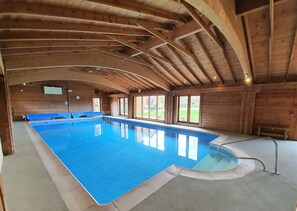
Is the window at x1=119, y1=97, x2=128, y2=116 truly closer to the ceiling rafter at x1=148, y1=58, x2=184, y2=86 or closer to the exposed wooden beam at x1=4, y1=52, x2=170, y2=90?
the ceiling rafter at x1=148, y1=58, x2=184, y2=86

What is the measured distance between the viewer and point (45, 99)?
1098 centimetres

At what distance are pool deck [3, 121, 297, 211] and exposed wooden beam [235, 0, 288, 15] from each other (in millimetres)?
3050

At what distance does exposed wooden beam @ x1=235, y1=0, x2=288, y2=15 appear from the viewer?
2262 mm

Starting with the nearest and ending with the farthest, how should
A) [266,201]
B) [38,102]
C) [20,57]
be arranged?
[266,201] < [20,57] < [38,102]

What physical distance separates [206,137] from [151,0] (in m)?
5.80

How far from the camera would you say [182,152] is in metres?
4.70

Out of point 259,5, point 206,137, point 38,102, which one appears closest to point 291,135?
point 206,137

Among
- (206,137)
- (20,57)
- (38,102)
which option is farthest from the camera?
(38,102)

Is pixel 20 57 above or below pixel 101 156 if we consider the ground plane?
above

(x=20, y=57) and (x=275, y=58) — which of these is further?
(x=275, y=58)

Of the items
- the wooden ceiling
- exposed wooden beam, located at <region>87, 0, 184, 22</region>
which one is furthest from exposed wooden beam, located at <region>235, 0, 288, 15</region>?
exposed wooden beam, located at <region>87, 0, 184, 22</region>

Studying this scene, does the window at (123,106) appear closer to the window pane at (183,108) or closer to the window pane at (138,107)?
the window pane at (138,107)

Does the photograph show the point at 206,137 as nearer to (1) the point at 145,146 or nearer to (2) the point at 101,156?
(1) the point at 145,146

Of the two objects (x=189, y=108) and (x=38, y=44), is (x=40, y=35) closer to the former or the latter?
(x=38, y=44)
